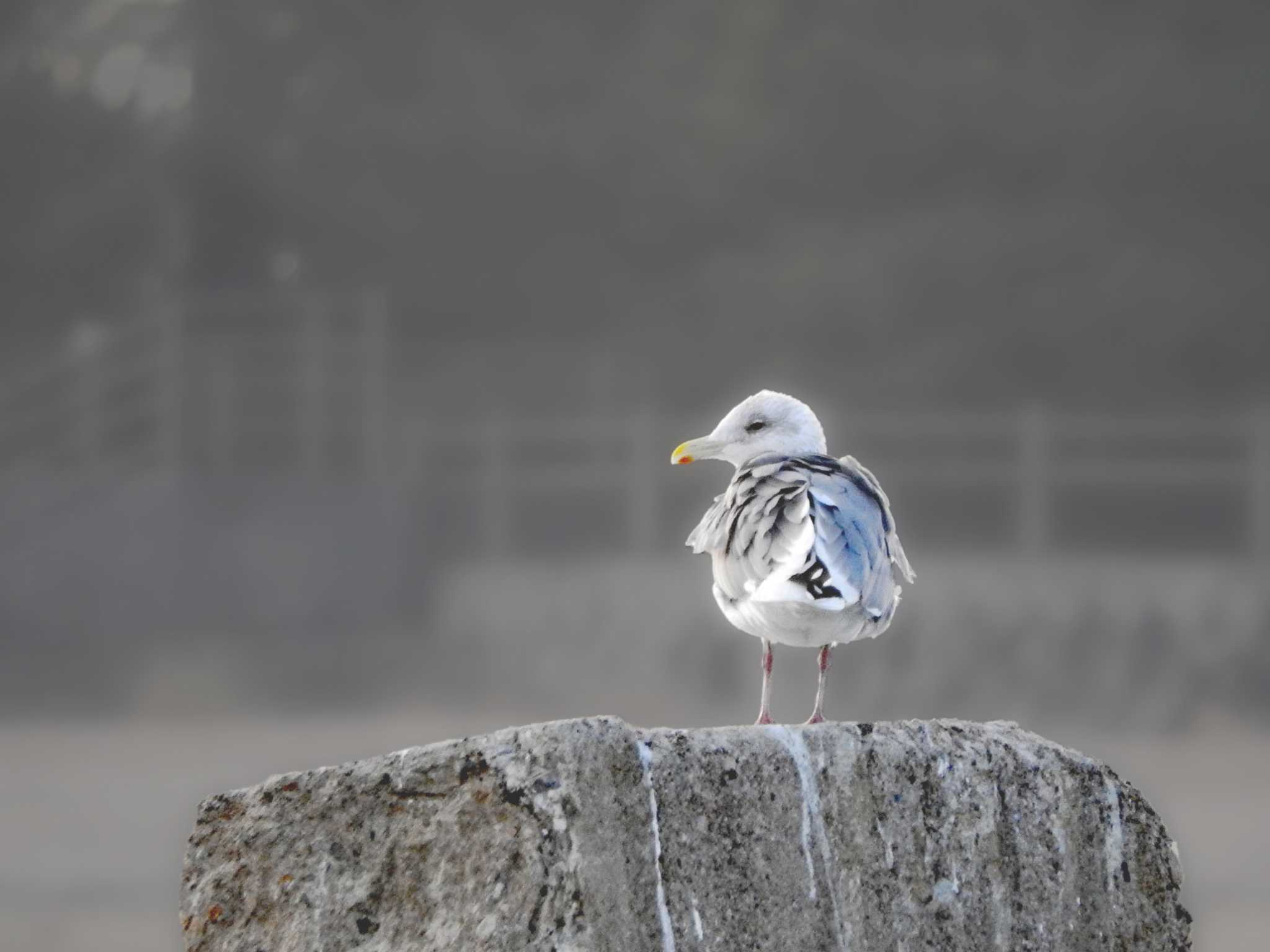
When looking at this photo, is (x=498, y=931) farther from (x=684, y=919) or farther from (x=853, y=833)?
(x=853, y=833)

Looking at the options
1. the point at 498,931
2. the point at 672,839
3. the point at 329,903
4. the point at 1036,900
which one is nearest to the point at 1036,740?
the point at 1036,900

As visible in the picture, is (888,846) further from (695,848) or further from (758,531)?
(758,531)

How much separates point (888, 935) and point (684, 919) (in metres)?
0.30

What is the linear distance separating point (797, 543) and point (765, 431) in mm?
475

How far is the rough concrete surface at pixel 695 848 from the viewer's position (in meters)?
2.13

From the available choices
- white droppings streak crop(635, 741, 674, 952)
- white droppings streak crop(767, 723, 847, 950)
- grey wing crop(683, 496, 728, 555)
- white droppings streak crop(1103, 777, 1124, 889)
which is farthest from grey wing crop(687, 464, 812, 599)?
white droppings streak crop(1103, 777, 1124, 889)

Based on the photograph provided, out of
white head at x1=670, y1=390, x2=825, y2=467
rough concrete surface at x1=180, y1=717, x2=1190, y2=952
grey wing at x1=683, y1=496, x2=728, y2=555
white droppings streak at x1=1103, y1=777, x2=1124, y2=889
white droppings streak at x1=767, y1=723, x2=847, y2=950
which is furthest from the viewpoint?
white head at x1=670, y1=390, x2=825, y2=467

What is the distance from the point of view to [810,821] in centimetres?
226

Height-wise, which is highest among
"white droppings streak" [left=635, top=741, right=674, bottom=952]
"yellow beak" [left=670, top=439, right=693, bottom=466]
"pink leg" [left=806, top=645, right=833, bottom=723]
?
"yellow beak" [left=670, top=439, right=693, bottom=466]

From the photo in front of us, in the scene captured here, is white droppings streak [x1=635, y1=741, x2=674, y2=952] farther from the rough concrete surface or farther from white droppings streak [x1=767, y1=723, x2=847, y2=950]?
white droppings streak [x1=767, y1=723, x2=847, y2=950]

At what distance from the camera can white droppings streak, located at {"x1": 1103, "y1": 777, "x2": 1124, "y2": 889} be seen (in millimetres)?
2438

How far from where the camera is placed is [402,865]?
2.22 m

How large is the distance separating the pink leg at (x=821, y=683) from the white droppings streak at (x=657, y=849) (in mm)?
472

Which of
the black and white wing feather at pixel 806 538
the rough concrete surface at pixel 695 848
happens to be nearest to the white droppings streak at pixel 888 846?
the rough concrete surface at pixel 695 848
